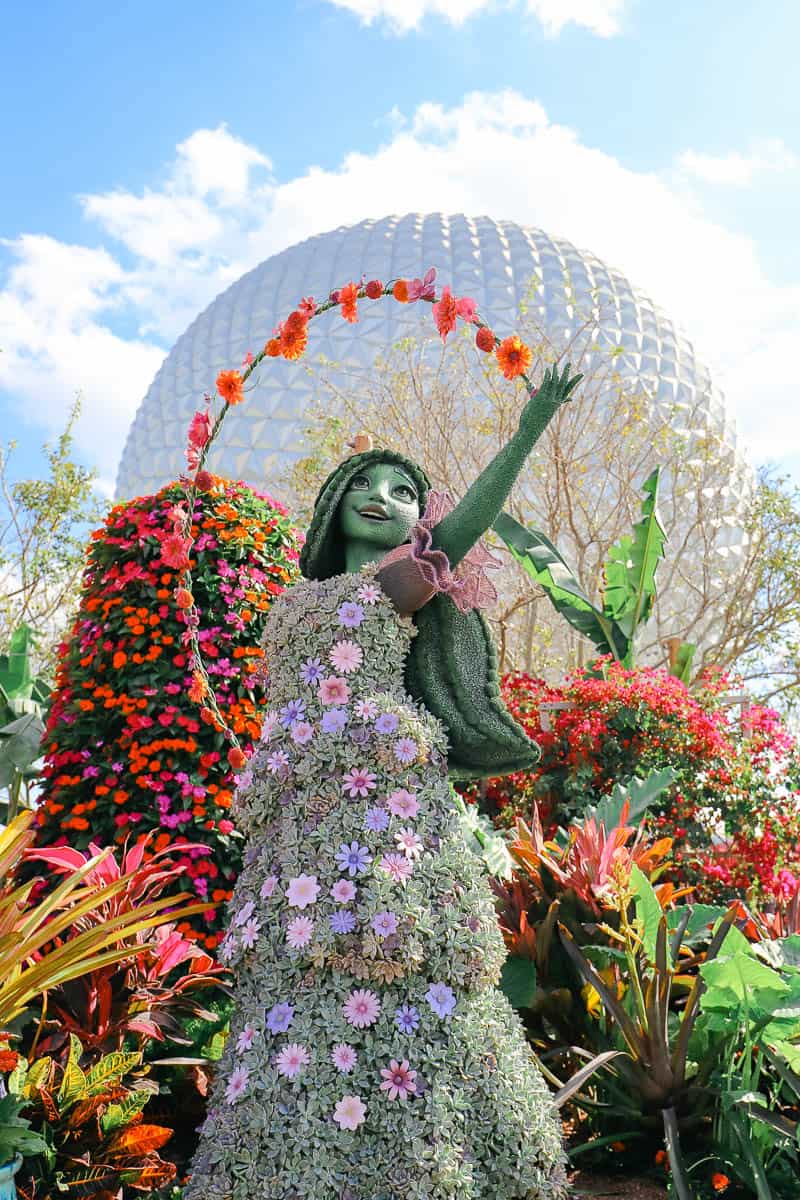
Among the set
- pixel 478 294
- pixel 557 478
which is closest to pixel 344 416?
pixel 557 478

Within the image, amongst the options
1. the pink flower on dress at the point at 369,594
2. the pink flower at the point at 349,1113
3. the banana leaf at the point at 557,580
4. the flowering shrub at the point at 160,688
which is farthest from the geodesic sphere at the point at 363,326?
the pink flower at the point at 349,1113

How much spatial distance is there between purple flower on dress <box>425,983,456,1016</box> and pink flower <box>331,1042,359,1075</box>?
24cm

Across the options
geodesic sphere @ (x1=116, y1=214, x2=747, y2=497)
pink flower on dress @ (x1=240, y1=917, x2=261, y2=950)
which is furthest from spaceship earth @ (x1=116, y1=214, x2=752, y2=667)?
pink flower on dress @ (x1=240, y1=917, x2=261, y2=950)

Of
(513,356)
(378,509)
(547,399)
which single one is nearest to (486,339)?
(513,356)

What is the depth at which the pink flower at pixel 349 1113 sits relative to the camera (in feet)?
8.04

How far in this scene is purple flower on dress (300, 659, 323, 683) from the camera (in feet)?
9.79

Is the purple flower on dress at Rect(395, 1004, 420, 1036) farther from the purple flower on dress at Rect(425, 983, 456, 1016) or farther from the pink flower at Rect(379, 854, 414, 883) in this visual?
the pink flower at Rect(379, 854, 414, 883)

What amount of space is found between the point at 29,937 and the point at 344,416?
420 inches

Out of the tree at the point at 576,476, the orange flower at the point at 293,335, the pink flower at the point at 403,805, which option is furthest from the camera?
the tree at the point at 576,476

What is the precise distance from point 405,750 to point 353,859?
35cm

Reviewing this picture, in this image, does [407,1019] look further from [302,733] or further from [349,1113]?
[302,733]

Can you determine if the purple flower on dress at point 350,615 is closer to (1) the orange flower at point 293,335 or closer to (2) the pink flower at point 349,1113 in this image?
(1) the orange flower at point 293,335

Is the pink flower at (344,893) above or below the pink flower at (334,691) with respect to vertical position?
below

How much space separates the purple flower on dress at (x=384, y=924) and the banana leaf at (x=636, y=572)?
644 cm
